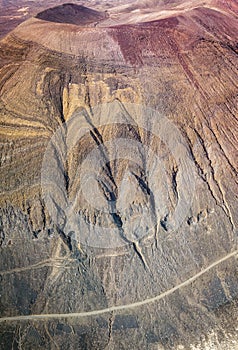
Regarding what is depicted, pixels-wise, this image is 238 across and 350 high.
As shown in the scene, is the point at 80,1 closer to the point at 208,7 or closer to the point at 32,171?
the point at 208,7

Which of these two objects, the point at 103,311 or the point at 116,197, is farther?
the point at 116,197

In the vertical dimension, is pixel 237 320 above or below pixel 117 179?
below

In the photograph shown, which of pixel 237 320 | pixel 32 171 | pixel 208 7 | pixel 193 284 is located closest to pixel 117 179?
pixel 32 171

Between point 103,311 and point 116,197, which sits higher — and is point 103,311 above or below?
below

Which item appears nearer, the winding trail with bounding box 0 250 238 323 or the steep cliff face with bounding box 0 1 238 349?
the winding trail with bounding box 0 250 238 323

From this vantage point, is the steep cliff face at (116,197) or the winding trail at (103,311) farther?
the steep cliff face at (116,197)

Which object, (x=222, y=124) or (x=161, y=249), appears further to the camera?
(x=222, y=124)

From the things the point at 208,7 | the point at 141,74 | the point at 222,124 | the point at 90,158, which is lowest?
the point at 90,158

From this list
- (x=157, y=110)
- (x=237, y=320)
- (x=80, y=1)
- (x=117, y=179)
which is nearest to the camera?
(x=237, y=320)
